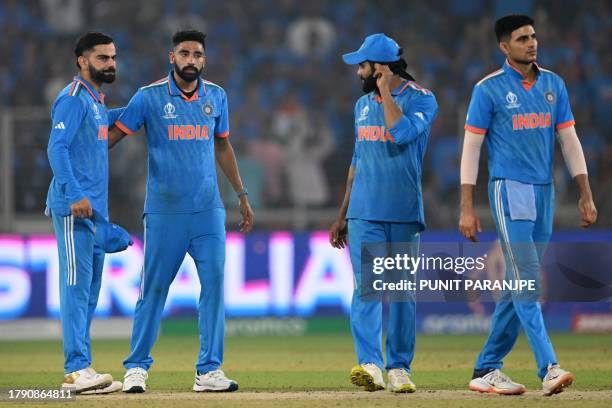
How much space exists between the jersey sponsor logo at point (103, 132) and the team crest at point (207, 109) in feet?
2.39

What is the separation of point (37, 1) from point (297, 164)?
766 centimetres

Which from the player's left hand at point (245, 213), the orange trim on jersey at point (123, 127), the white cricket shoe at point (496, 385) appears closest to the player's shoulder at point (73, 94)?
the orange trim on jersey at point (123, 127)

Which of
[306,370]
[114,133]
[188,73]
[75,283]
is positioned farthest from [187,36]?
[306,370]

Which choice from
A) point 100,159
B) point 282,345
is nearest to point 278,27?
point 282,345

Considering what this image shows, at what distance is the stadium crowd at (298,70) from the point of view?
15516mm

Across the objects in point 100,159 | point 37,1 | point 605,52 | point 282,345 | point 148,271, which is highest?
point 37,1

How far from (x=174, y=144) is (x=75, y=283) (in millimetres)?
1241

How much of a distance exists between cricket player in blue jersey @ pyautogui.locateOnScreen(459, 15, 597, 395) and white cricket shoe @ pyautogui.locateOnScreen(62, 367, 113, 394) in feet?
8.70

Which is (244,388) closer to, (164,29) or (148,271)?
(148,271)

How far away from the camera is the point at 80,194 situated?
831cm

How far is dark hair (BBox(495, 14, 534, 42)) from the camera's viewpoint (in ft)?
27.4

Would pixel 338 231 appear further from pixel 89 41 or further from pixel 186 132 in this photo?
pixel 89 41

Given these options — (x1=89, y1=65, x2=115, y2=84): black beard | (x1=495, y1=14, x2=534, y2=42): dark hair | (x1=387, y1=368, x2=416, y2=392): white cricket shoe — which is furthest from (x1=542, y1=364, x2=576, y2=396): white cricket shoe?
(x1=89, y1=65, x2=115, y2=84): black beard

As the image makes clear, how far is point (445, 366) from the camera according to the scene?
1070 cm
